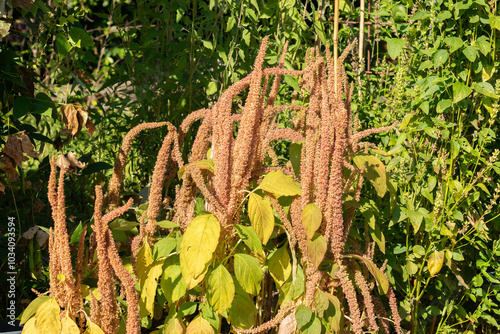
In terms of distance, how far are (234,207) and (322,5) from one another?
1869 millimetres

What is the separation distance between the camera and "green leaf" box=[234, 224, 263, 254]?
1620 millimetres

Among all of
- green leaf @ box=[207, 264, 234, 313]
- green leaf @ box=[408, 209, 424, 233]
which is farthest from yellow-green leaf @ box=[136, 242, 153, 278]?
green leaf @ box=[408, 209, 424, 233]

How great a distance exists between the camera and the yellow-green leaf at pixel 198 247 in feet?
5.04

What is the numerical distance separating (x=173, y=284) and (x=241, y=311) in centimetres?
23

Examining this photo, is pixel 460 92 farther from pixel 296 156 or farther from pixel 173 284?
pixel 173 284

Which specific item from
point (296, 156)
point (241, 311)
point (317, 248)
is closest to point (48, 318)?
point (241, 311)

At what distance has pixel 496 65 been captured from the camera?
87.4 inches

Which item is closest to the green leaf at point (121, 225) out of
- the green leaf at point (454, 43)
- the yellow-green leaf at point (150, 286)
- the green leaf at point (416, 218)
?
the yellow-green leaf at point (150, 286)

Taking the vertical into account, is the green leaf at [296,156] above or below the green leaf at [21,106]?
below

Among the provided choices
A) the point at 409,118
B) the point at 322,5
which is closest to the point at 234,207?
the point at 409,118

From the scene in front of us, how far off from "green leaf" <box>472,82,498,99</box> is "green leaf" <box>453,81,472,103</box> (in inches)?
1.2

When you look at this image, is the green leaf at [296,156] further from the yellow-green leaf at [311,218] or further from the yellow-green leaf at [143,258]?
the yellow-green leaf at [143,258]

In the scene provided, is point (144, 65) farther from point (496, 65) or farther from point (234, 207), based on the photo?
point (496, 65)

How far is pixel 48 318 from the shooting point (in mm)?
1594
